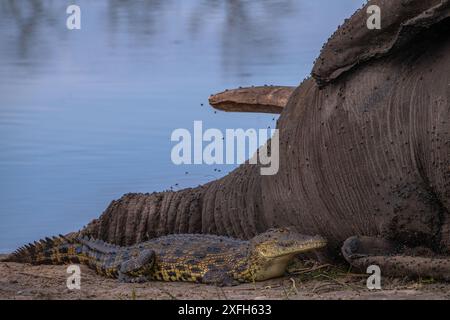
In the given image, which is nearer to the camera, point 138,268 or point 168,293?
point 168,293

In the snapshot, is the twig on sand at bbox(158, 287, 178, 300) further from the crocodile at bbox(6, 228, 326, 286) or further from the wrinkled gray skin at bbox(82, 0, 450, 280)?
the wrinkled gray skin at bbox(82, 0, 450, 280)

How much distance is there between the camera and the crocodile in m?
5.82

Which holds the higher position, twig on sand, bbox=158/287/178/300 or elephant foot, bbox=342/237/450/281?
elephant foot, bbox=342/237/450/281

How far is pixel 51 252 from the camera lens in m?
6.93

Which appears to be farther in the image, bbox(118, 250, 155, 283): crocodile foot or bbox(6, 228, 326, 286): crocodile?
bbox(118, 250, 155, 283): crocodile foot

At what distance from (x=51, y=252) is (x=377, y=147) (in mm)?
2380

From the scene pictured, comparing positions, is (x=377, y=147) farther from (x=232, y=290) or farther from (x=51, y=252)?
(x=51, y=252)

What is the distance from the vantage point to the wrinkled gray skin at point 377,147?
5586mm

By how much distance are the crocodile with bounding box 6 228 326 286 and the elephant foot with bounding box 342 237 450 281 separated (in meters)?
0.19

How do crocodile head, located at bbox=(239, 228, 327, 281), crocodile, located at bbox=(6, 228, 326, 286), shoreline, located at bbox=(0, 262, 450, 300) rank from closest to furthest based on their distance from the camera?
shoreline, located at bbox=(0, 262, 450, 300) < crocodile head, located at bbox=(239, 228, 327, 281) < crocodile, located at bbox=(6, 228, 326, 286)

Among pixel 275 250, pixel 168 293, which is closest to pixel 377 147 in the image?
pixel 275 250

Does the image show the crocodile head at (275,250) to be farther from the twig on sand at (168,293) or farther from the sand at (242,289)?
the twig on sand at (168,293)

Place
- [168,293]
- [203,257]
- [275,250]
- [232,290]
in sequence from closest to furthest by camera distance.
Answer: [168,293]
[232,290]
[275,250]
[203,257]

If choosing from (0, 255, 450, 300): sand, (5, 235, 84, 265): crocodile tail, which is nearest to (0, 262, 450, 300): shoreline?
(0, 255, 450, 300): sand
